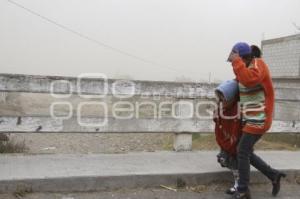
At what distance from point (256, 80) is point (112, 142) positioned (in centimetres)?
806

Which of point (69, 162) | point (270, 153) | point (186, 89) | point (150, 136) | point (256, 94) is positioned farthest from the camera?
point (150, 136)

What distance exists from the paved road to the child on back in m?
0.27

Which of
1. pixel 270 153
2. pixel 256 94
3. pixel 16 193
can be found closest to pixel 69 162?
pixel 16 193

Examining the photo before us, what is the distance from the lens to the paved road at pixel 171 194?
4176 millimetres

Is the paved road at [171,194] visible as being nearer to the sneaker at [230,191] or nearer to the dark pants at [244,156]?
the sneaker at [230,191]

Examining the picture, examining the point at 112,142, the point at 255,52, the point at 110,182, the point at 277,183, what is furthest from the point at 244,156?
the point at 112,142

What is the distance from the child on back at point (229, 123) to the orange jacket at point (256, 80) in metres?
0.21

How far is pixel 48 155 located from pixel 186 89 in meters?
2.00

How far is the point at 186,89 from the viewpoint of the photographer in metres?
5.76

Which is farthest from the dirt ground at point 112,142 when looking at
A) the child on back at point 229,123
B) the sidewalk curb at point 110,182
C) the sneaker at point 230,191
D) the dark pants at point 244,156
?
the dark pants at point 244,156

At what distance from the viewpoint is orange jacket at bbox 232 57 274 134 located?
392cm

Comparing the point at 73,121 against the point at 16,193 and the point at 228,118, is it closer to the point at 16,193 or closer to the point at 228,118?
the point at 16,193

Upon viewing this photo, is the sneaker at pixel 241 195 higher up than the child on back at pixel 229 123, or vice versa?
the child on back at pixel 229 123

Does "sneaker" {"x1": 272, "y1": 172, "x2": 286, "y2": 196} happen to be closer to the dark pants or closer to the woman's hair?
the dark pants
